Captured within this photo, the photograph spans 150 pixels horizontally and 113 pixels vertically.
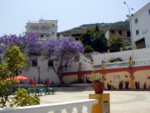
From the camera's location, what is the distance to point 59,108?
5117 mm

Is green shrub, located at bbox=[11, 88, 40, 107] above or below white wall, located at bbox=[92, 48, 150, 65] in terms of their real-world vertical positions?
below

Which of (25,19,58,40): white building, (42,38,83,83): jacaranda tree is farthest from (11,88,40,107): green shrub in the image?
(25,19,58,40): white building

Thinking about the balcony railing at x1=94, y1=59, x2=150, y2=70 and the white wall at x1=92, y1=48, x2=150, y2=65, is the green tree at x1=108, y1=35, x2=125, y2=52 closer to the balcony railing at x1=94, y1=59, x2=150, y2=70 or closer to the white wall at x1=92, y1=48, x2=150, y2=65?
the white wall at x1=92, y1=48, x2=150, y2=65

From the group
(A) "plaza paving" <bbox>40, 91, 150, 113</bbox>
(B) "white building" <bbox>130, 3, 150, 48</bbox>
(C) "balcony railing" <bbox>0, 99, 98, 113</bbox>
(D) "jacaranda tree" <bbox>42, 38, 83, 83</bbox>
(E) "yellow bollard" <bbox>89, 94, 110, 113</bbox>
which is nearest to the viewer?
(C) "balcony railing" <bbox>0, 99, 98, 113</bbox>

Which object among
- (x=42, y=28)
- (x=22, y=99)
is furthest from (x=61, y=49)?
(x=22, y=99)

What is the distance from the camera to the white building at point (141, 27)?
38.6 metres

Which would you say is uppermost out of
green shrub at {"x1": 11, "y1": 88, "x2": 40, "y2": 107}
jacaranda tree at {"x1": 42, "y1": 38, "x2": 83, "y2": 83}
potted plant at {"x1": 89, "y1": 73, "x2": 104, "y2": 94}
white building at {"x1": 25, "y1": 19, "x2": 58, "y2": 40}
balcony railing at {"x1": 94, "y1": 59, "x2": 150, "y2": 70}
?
white building at {"x1": 25, "y1": 19, "x2": 58, "y2": 40}

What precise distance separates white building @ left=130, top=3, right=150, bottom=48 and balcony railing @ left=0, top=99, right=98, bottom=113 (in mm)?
34220

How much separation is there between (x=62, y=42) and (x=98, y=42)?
16.3 meters

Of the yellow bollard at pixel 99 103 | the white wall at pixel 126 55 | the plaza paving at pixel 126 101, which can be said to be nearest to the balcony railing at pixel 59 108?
the yellow bollard at pixel 99 103

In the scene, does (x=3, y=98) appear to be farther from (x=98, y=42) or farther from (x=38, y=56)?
(x=98, y=42)

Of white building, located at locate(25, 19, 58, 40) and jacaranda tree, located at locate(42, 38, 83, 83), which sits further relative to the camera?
white building, located at locate(25, 19, 58, 40)

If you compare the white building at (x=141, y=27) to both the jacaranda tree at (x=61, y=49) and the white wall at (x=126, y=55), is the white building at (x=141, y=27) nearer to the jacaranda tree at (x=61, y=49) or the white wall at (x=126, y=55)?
the white wall at (x=126, y=55)

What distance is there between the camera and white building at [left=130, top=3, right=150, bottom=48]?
38594 millimetres
